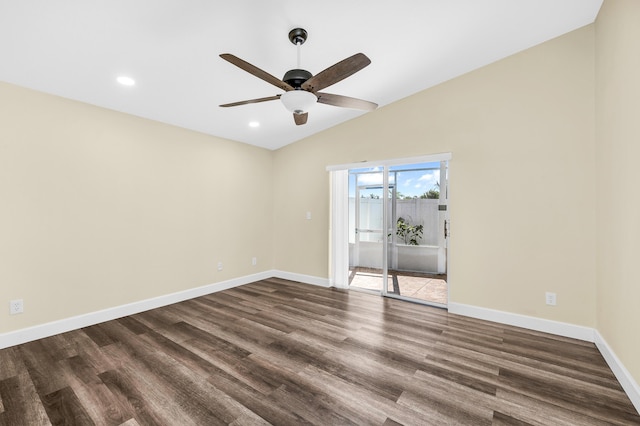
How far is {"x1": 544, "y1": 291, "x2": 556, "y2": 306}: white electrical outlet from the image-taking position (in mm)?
2971

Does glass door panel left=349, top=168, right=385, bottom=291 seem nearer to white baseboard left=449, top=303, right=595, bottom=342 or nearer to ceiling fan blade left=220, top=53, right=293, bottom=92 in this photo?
white baseboard left=449, top=303, right=595, bottom=342

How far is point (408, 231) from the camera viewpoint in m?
5.29

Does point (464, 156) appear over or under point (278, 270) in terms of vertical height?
over

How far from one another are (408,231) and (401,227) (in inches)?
5.9

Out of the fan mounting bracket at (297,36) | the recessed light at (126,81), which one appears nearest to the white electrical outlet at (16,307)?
the recessed light at (126,81)

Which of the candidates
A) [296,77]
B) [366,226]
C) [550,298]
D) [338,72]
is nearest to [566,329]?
[550,298]

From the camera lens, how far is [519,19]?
2.60m

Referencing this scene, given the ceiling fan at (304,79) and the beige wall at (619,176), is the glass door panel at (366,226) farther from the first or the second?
the beige wall at (619,176)

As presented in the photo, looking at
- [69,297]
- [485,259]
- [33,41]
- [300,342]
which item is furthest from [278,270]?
[33,41]

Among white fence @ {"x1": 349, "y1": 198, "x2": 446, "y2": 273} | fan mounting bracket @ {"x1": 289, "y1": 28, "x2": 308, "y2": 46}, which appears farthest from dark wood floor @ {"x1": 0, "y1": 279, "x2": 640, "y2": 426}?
fan mounting bracket @ {"x1": 289, "y1": 28, "x2": 308, "y2": 46}

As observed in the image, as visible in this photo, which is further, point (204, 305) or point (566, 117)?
point (204, 305)

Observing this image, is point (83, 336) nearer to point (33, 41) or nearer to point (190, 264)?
point (190, 264)

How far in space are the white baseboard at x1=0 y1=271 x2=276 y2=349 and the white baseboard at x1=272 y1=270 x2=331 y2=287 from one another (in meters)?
0.98

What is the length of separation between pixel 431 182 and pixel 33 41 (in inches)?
194
